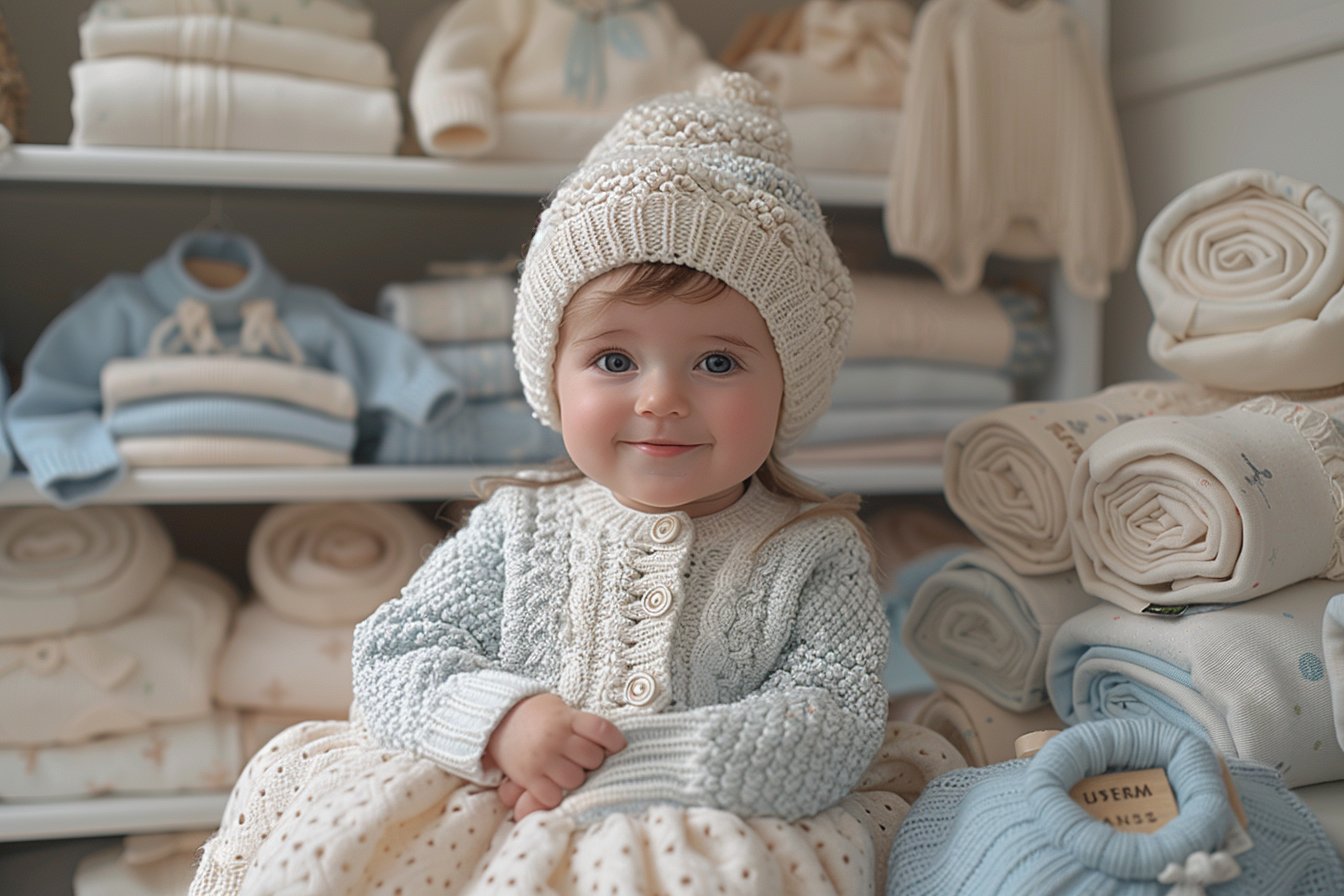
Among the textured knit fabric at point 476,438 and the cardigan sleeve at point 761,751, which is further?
the textured knit fabric at point 476,438

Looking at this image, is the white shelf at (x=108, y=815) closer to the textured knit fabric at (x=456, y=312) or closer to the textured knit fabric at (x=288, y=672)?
the textured knit fabric at (x=288, y=672)

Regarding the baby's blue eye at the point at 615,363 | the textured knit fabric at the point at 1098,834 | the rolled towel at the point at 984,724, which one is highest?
the baby's blue eye at the point at 615,363

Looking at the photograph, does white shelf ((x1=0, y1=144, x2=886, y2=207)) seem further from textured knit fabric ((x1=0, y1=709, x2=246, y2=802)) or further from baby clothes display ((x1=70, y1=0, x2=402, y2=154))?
textured knit fabric ((x1=0, y1=709, x2=246, y2=802))

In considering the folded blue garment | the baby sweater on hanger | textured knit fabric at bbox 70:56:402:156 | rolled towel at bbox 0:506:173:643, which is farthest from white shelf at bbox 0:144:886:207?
rolled towel at bbox 0:506:173:643

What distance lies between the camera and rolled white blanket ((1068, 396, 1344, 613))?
2.97ft

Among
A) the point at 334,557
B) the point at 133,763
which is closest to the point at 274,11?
the point at 334,557

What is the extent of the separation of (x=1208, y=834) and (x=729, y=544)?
1.39 feet

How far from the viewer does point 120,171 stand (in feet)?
4.53

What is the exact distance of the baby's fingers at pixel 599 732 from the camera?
33.0 inches

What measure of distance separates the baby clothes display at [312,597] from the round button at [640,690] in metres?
0.63

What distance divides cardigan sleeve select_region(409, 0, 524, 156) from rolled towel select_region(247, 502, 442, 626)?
503 mm

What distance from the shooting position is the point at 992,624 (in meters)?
1.14

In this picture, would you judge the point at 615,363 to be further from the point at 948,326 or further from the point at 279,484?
the point at 948,326

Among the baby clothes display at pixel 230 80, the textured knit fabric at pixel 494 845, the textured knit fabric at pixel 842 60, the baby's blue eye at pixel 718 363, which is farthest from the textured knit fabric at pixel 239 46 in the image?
the textured knit fabric at pixel 494 845
